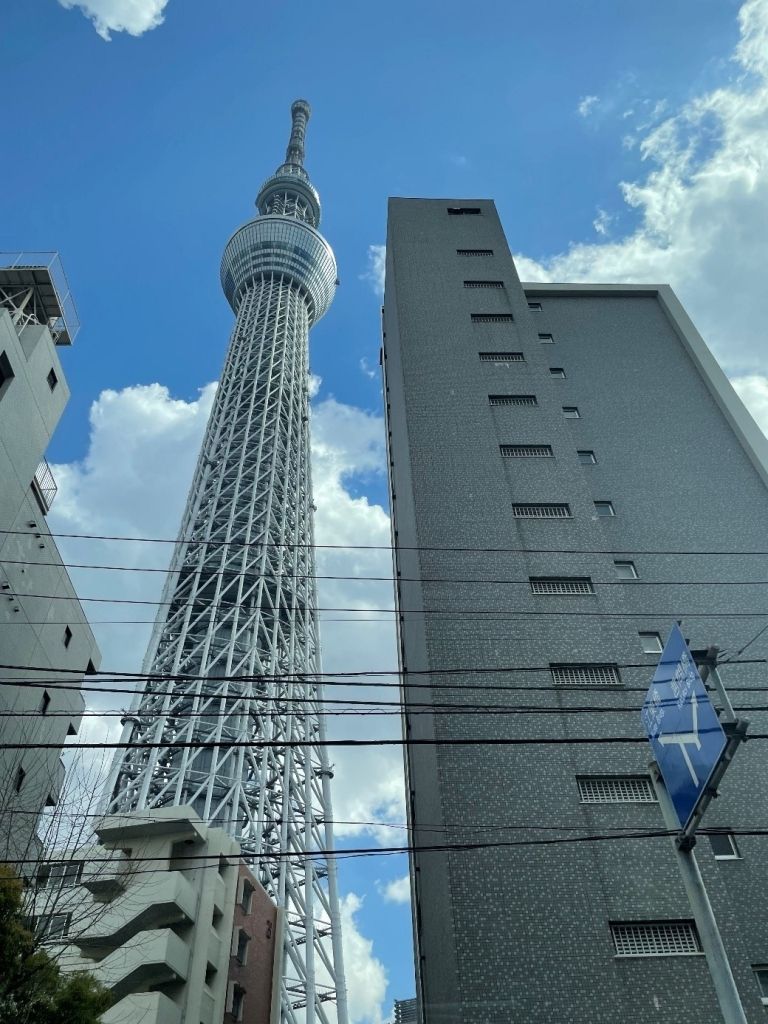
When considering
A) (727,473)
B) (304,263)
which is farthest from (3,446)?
(304,263)

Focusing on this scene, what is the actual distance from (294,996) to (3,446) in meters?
22.6

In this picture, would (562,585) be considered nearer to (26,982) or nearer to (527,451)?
(527,451)

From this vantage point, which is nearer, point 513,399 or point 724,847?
point 724,847

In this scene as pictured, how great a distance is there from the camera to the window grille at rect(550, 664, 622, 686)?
18.5 meters

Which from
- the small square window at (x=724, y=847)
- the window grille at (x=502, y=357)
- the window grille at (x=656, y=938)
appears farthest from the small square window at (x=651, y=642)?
the window grille at (x=502, y=357)

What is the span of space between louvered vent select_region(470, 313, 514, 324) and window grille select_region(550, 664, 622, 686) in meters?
14.7

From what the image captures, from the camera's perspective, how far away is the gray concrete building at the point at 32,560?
60.8 feet

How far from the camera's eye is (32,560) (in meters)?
19.8

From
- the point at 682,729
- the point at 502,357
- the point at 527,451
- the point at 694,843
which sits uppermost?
the point at 502,357

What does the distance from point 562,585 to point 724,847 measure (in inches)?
272

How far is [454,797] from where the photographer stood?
1628 cm

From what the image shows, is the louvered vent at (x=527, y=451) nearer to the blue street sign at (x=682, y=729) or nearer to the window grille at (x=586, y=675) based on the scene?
the window grille at (x=586, y=675)

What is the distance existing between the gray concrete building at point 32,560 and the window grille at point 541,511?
474 inches

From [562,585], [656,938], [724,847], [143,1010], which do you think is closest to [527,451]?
[562,585]
